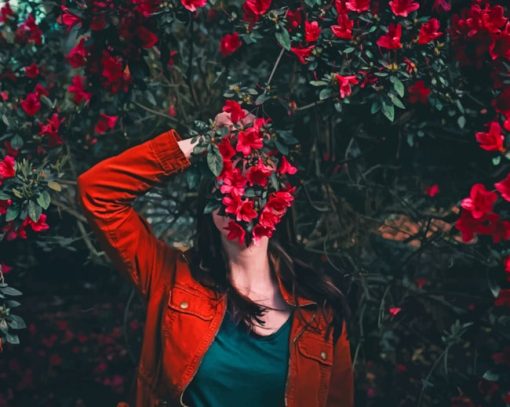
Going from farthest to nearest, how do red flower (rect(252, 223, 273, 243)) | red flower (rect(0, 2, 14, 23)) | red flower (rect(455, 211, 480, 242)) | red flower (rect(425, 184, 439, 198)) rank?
1. red flower (rect(425, 184, 439, 198))
2. red flower (rect(0, 2, 14, 23))
3. red flower (rect(455, 211, 480, 242))
4. red flower (rect(252, 223, 273, 243))

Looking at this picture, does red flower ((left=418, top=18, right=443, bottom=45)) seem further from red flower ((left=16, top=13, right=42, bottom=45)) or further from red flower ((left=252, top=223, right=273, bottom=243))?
red flower ((left=16, top=13, right=42, bottom=45))

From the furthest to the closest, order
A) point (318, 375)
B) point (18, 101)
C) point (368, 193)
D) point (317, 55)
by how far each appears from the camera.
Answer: point (368, 193), point (18, 101), point (318, 375), point (317, 55)

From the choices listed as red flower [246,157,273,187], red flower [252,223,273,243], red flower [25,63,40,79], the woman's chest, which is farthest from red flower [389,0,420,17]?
red flower [25,63,40,79]

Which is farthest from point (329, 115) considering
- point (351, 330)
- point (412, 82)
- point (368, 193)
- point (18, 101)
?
point (18, 101)

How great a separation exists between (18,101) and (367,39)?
1281 millimetres

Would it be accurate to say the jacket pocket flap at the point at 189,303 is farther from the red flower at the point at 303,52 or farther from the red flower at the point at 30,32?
the red flower at the point at 30,32

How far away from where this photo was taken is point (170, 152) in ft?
7.18

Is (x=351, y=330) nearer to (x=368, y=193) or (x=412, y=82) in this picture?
(x=368, y=193)

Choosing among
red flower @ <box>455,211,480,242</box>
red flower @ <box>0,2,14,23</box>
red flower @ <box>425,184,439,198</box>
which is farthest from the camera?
red flower @ <box>425,184,439,198</box>

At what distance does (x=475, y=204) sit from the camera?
7.01ft

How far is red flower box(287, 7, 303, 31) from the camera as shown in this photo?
7.57ft

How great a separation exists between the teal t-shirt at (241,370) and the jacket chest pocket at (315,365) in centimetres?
5

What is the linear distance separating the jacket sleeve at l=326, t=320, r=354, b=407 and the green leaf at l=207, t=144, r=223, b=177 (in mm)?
968

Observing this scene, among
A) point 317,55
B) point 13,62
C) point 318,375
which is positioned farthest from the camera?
point 13,62
